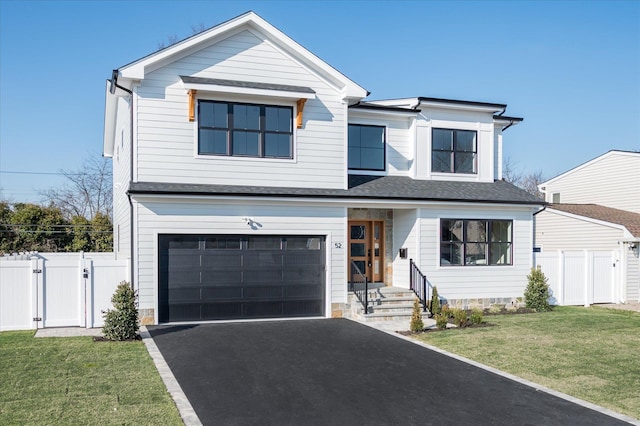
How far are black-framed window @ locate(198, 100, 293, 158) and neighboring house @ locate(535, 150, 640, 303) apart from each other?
11.3 meters

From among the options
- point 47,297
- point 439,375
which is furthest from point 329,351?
point 47,297

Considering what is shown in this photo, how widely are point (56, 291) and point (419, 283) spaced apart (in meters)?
9.58

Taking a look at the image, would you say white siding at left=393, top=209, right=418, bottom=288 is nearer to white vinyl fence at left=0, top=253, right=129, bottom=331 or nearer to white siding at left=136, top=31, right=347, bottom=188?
white siding at left=136, top=31, right=347, bottom=188

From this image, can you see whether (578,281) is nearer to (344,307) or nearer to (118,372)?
(344,307)

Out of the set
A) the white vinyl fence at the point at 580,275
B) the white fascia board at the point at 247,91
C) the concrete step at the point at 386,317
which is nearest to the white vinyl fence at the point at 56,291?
the white fascia board at the point at 247,91

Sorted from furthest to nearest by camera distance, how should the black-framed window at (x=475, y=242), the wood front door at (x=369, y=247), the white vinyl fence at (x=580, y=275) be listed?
the white vinyl fence at (x=580, y=275) → the wood front door at (x=369, y=247) → the black-framed window at (x=475, y=242)

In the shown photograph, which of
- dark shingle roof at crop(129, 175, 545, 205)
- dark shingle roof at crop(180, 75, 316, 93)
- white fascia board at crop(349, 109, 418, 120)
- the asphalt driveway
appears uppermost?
dark shingle roof at crop(180, 75, 316, 93)

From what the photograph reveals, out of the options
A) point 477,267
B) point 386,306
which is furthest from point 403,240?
point 386,306

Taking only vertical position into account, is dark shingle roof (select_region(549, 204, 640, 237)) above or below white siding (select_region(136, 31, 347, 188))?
below

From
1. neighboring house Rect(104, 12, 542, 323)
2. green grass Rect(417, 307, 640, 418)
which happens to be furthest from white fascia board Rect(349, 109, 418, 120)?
green grass Rect(417, 307, 640, 418)

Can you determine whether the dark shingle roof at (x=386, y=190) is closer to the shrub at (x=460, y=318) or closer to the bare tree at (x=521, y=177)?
A: the shrub at (x=460, y=318)

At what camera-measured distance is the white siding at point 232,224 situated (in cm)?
1295

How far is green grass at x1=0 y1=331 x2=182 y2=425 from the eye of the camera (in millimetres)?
6328

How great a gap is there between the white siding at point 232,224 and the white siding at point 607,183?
618 inches
